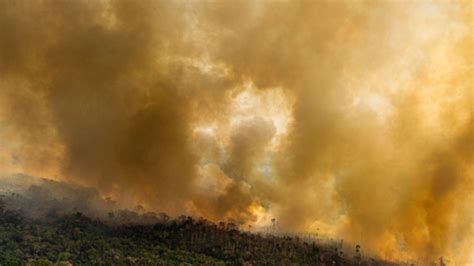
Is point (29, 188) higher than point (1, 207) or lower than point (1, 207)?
higher

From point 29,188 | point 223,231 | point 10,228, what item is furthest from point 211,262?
point 29,188

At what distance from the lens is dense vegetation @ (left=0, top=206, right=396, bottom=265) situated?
3856 inches

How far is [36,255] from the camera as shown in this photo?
313ft

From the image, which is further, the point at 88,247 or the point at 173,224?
the point at 173,224

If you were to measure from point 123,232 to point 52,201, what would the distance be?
2030cm

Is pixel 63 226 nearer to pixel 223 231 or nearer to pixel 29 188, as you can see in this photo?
pixel 29 188

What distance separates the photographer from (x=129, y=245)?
113 m

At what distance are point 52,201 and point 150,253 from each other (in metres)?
32.5

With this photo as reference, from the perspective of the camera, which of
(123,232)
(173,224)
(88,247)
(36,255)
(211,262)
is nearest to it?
(36,255)

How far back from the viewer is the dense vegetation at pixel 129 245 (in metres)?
97.9

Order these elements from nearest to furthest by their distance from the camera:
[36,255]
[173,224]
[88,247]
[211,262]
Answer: [36,255]
[88,247]
[211,262]
[173,224]

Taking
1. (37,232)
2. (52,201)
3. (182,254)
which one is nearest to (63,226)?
(37,232)

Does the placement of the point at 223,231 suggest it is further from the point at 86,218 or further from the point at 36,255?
the point at 36,255

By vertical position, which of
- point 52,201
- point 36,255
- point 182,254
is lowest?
point 36,255
